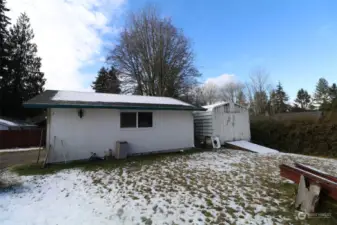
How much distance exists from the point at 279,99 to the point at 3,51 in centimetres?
4304

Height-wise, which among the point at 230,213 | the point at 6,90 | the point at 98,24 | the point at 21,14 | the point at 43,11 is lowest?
the point at 230,213

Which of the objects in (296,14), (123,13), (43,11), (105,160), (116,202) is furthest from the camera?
(123,13)

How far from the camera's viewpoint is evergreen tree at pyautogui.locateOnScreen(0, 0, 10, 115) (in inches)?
742

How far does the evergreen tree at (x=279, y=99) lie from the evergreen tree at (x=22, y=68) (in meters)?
36.5

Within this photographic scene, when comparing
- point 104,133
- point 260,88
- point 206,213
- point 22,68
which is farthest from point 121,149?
point 260,88

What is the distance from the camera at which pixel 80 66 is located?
14.2 m

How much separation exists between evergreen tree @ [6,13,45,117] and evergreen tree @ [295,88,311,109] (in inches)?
1854

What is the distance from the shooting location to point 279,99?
3534cm

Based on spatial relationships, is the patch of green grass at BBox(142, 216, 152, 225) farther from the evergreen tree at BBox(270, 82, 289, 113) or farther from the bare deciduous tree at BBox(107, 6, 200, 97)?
the evergreen tree at BBox(270, 82, 289, 113)

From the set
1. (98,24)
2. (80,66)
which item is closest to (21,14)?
(80,66)

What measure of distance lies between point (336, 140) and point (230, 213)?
383 inches

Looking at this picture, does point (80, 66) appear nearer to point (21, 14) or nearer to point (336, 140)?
point (336, 140)

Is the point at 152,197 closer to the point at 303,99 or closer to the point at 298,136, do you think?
the point at 298,136

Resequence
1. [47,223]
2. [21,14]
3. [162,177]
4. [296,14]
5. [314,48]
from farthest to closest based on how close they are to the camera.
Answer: [21,14] → [314,48] → [296,14] → [162,177] → [47,223]
